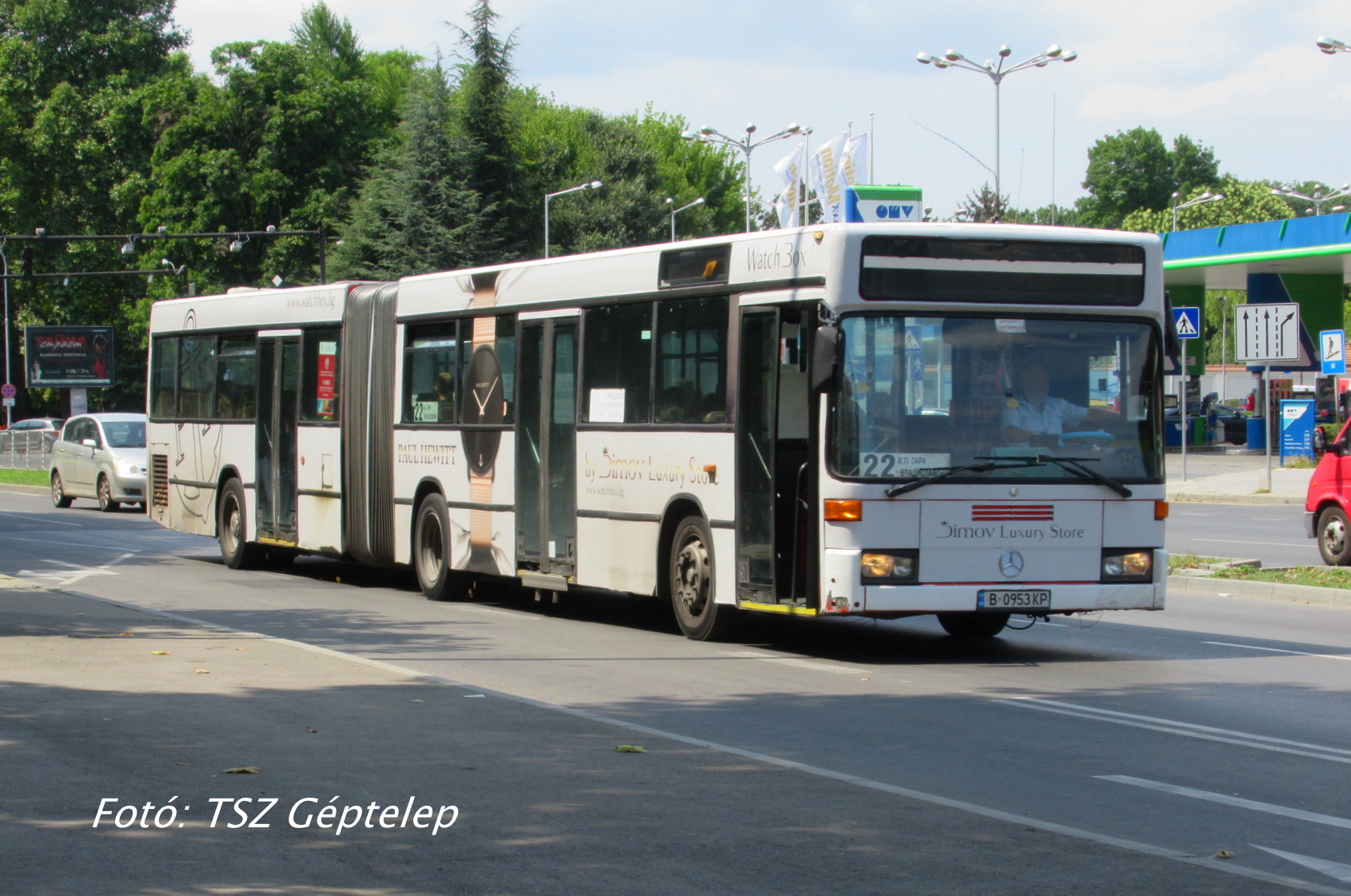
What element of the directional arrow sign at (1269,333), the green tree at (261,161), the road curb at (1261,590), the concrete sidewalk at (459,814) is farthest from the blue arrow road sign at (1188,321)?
the green tree at (261,161)

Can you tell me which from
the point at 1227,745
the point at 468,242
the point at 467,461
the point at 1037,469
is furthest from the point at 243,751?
the point at 468,242

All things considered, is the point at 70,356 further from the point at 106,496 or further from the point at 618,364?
the point at 618,364

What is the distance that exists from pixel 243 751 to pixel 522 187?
181 ft

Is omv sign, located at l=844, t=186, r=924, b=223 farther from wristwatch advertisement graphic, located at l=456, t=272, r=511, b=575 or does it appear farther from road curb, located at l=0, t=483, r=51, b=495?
road curb, located at l=0, t=483, r=51, b=495

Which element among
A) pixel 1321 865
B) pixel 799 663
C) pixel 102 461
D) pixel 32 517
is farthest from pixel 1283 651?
pixel 102 461

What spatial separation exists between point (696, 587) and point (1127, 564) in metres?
3.22

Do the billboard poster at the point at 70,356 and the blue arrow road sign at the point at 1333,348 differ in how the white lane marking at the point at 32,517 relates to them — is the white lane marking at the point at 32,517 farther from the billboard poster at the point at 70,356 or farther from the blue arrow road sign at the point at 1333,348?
the billboard poster at the point at 70,356

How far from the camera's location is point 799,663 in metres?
11.8

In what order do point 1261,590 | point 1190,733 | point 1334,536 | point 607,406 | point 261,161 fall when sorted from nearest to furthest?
point 1190,733 → point 607,406 → point 1261,590 → point 1334,536 → point 261,161

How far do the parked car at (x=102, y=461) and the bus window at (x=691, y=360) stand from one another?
851 inches

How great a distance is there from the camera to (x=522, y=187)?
61.9 m

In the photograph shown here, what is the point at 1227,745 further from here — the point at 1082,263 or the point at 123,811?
the point at 123,811

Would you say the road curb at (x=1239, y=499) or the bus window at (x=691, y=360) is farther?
the road curb at (x=1239, y=499)

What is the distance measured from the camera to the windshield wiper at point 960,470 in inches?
441
